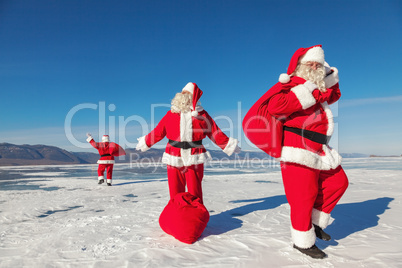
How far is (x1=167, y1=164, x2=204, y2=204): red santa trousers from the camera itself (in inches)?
130

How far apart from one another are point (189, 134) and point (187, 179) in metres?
0.62

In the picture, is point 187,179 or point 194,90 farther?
point 194,90

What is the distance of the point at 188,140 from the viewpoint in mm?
3350

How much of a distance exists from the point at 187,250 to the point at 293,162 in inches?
52.8

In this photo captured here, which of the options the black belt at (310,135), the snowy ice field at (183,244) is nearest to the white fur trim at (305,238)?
the snowy ice field at (183,244)

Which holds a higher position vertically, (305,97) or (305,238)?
(305,97)

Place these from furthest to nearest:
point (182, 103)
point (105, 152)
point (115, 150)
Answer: point (115, 150) < point (105, 152) < point (182, 103)

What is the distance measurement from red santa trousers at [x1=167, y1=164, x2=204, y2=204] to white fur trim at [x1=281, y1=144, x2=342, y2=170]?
1.40 metres

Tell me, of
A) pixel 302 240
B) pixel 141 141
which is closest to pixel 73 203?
pixel 141 141

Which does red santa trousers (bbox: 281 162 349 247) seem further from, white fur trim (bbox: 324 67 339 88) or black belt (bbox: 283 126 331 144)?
white fur trim (bbox: 324 67 339 88)

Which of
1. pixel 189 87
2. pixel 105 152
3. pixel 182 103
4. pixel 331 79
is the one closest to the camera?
pixel 331 79

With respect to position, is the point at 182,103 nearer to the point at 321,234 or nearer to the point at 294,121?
the point at 294,121

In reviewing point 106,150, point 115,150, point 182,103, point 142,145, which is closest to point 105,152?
point 106,150

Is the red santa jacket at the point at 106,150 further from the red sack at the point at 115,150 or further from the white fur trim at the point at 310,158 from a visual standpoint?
the white fur trim at the point at 310,158
